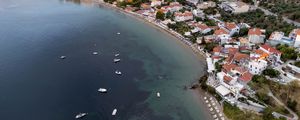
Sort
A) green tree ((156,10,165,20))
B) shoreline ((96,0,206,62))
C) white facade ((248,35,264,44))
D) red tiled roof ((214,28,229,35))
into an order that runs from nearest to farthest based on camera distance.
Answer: shoreline ((96,0,206,62)), white facade ((248,35,264,44)), red tiled roof ((214,28,229,35)), green tree ((156,10,165,20))

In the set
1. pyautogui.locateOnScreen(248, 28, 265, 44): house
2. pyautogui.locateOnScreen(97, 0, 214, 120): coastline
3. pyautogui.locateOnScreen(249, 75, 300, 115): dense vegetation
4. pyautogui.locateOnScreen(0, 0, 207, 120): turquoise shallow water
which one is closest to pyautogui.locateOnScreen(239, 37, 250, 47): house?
pyautogui.locateOnScreen(248, 28, 265, 44): house

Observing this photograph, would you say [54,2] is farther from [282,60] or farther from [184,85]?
[282,60]

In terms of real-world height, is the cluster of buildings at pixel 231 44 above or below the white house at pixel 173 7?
below

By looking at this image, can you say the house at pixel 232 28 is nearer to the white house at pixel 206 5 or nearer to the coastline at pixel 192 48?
the coastline at pixel 192 48

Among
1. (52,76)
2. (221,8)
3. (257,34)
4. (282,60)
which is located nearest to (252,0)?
(221,8)

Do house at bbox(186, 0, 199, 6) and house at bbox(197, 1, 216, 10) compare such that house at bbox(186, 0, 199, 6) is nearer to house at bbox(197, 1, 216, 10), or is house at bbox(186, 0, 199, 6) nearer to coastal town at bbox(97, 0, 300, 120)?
coastal town at bbox(97, 0, 300, 120)

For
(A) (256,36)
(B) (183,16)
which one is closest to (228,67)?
(A) (256,36)

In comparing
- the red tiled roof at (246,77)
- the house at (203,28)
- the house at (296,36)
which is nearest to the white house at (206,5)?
the house at (203,28)
